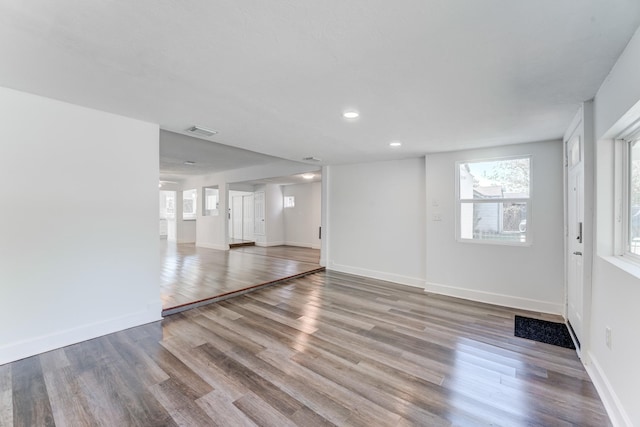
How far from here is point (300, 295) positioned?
13.9ft

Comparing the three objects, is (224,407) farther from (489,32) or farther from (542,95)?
(542,95)

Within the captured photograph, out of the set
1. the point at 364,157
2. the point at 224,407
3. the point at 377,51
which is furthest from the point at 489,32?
the point at 364,157

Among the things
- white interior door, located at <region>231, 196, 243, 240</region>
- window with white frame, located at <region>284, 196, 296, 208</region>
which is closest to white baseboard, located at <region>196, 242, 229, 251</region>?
white interior door, located at <region>231, 196, 243, 240</region>

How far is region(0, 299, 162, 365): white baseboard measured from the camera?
2.30 meters

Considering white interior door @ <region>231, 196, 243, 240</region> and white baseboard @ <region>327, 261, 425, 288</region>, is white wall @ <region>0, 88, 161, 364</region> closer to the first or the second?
white baseboard @ <region>327, 261, 425, 288</region>

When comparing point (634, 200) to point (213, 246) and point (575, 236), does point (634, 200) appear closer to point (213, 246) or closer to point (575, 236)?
point (575, 236)

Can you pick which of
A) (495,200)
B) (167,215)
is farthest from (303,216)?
(495,200)

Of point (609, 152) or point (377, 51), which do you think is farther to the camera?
point (609, 152)

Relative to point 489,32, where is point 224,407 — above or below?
below

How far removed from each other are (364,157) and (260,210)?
574 centimetres

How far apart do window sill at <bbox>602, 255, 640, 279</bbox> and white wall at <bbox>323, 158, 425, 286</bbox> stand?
2.74m

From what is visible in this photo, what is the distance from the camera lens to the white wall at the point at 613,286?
154cm

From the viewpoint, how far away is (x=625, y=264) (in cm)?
180

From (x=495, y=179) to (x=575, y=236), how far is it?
125cm
